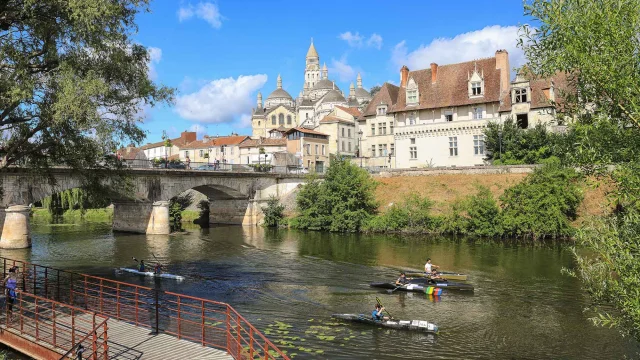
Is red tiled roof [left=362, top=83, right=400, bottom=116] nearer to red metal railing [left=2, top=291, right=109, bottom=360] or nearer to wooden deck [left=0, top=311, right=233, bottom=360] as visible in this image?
red metal railing [left=2, top=291, right=109, bottom=360]

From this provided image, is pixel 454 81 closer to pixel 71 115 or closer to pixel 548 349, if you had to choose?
pixel 548 349

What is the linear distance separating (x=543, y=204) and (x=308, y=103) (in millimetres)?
97796

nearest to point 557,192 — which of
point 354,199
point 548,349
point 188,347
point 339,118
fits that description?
point 354,199

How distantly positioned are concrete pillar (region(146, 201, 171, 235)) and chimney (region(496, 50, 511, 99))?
39.8m

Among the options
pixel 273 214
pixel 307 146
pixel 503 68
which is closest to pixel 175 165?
pixel 273 214

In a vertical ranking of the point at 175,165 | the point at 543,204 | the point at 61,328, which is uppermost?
the point at 175,165

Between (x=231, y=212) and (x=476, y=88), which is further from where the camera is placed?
(x=231, y=212)

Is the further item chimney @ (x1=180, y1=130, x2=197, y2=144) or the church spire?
the church spire

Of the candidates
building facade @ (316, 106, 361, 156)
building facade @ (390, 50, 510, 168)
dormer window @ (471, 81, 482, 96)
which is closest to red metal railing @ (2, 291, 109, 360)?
building facade @ (390, 50, 510, 168)

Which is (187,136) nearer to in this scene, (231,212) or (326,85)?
(326,85)

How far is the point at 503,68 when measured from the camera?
2398 inches

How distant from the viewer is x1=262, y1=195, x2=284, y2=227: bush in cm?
6075

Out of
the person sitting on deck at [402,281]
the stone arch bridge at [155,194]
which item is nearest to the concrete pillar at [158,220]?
the stone arch bridge at [155,194]

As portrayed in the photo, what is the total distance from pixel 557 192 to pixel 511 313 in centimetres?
2525
